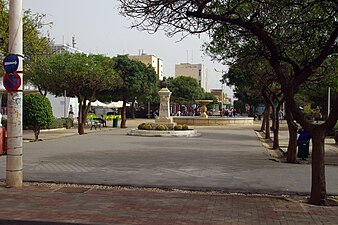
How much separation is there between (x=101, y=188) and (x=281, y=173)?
5.28 metres

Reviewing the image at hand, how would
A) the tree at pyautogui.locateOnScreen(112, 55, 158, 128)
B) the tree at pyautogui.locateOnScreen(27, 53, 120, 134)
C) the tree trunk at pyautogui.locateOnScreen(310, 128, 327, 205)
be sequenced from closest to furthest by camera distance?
the tree trunk at pyautogui.locateOnScreen(310, 128, 327, 205)
the tree at pyautogui.locateOnScreen(27, 53, 120, 134)
the tree at pyautogui.locateOnScreen(112, 55, 158, 128)

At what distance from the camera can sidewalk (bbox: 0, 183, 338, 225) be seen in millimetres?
6547

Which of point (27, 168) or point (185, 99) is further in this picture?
point (185, 99)

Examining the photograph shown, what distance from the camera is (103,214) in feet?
22.5

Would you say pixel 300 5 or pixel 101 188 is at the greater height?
pixel 300 5

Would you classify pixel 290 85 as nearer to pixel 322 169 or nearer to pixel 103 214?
pixel 322 169

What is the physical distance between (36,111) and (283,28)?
44.2ft

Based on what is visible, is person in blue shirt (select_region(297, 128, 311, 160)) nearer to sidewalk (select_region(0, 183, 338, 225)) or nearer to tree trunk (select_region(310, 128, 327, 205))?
sidewalk (select_region(0, 183, 338, 225))

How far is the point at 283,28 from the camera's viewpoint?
12812 mm

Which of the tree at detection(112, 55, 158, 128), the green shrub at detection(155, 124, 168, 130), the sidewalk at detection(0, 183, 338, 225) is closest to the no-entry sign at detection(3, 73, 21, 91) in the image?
the sidewalk at detection(0, 183, 338, 225)

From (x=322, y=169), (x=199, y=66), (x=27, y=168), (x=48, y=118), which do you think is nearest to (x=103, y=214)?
(x=322, y=169)

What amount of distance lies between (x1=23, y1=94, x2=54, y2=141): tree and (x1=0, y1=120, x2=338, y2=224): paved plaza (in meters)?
6.09

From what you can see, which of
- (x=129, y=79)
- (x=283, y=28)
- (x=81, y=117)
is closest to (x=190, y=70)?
(x=129, y=79)

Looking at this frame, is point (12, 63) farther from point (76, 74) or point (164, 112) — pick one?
point (164, 112)
